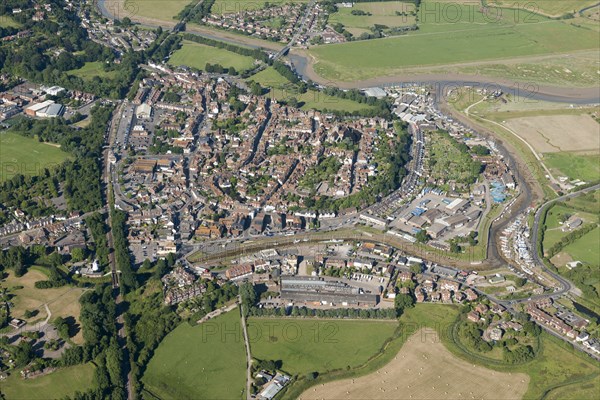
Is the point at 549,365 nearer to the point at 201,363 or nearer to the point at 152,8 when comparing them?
the point at 201,363

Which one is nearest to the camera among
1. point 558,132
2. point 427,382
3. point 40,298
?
point 427,382

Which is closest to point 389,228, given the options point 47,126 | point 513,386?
point 513,386

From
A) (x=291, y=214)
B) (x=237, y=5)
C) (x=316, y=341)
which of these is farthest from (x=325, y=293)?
(x=237, y=5)

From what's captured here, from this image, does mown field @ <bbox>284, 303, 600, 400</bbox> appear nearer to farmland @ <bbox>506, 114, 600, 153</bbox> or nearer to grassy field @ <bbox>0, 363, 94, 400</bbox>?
grassy field @ <bbox>0, 363, 94, 400</bbox>

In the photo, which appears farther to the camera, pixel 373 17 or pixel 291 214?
pixel 373 17

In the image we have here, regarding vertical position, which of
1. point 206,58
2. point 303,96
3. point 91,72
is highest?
point 206,58

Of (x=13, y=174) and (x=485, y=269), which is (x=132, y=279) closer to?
(x=13, y=174)
